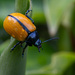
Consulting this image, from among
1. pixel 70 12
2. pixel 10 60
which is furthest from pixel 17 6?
pixel 70 12

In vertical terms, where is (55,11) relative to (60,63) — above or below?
above

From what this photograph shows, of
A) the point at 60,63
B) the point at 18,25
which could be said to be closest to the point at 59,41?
the point at 60,63

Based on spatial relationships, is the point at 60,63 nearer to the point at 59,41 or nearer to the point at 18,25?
the point at 59,41

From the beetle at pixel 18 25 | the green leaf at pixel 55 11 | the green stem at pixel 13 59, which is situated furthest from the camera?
the green leaf at pixel 55 11

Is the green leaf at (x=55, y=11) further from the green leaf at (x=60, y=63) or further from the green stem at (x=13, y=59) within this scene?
the green stem at (x=13, y=59)

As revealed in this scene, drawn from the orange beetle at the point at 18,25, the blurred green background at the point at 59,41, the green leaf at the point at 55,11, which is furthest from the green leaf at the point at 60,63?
the orange beetle at the point at 18,25

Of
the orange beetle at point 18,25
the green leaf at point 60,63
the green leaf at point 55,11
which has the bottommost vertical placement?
the green leaf at point 60,63

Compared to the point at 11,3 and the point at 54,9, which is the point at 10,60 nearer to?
the point at 54,9

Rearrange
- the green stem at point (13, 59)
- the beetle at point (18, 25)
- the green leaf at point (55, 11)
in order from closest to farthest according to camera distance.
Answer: the green stem at point (13, 59) < the beetle at point (18, 25) < the green leaf at point (55, 11)
